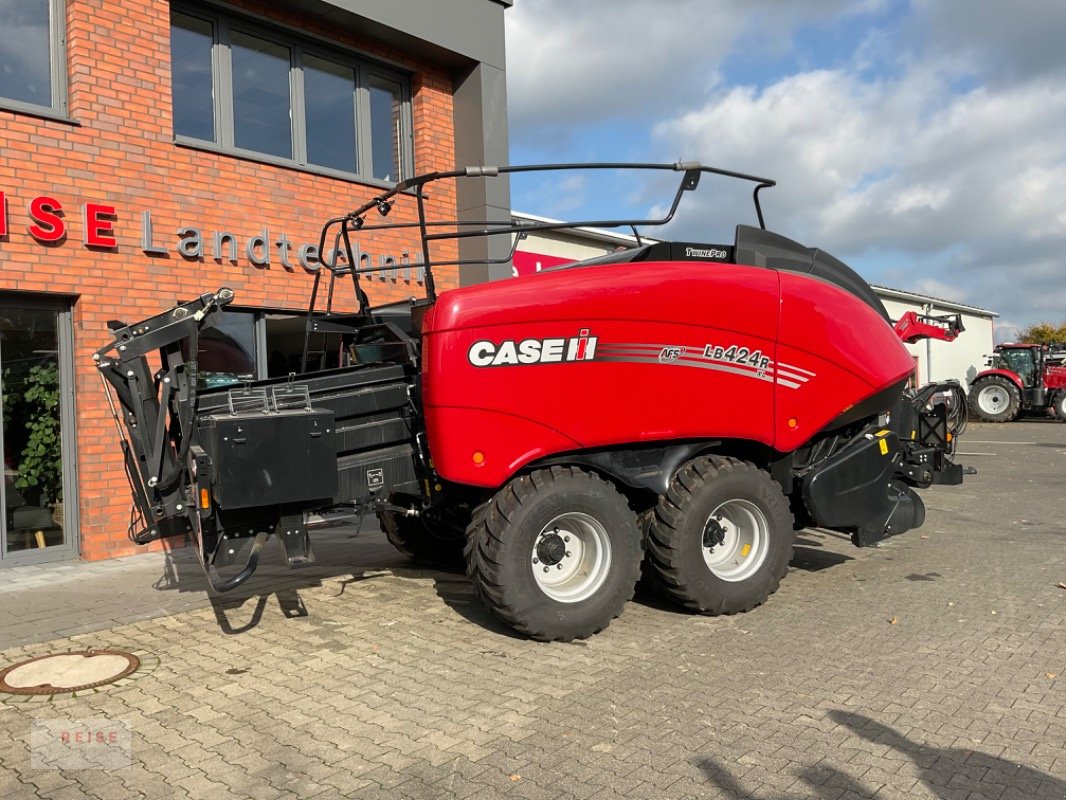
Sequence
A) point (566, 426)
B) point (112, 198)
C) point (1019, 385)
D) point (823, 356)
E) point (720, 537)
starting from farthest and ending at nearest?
point (1019, 385), point (112, 198), point (823, 356), point (720, 537), point (566, 426)

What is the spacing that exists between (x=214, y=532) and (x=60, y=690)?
1.11 metres

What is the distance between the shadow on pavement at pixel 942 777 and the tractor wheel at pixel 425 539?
154 inches

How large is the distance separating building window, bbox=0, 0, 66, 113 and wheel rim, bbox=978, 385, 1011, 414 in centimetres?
2733

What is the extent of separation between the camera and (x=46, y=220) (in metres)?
7.70

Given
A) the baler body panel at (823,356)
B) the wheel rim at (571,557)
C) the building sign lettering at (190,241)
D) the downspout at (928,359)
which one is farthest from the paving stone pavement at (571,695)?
the downspout at (928,359)

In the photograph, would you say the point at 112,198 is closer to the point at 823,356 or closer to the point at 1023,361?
the point at 823,356

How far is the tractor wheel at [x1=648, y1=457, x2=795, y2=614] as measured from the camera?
573cm

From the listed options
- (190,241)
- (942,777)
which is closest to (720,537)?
(942,777)

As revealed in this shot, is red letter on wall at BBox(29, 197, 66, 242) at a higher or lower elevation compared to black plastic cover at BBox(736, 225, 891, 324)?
higher

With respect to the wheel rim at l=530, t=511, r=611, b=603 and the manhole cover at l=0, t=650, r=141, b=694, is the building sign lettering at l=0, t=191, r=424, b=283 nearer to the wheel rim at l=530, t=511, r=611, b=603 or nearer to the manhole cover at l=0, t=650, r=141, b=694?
the wheel rim at l=530, t=511, r=611, b=603

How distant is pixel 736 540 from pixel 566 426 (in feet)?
5.42

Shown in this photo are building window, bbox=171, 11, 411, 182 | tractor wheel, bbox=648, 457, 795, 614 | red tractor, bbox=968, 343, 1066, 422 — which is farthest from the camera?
red tractor, bbox=968, 343, 1066, 422

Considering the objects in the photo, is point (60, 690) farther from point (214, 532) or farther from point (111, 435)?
point (111, 435)

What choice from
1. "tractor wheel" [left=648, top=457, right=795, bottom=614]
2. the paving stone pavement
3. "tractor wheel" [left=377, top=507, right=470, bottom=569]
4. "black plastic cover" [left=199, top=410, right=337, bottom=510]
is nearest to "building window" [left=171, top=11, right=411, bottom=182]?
"tractor wheel" [left=377, top=507, right=470, bottom=569]
